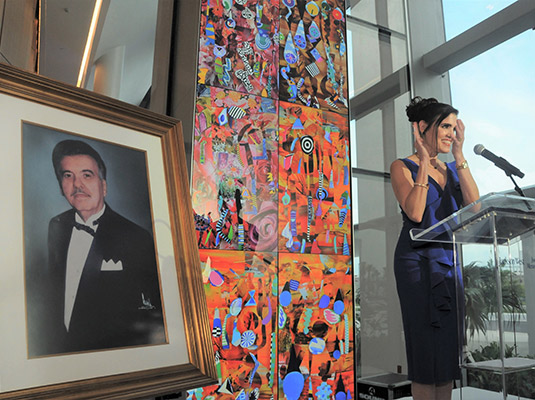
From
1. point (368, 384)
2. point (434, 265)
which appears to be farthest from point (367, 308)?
point (434, 265)

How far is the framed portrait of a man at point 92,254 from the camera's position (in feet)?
2.89

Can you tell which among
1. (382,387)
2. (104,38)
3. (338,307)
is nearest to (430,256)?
(338,307)

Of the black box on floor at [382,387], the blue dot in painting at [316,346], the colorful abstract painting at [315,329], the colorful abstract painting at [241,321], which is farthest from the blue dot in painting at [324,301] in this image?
the black box on floor at [382,387]

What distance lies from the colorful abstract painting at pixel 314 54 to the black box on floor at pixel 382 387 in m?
2.03

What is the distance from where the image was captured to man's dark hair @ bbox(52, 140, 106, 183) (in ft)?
3.31

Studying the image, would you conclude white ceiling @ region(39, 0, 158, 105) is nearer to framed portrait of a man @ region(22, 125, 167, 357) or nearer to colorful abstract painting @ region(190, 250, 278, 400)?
framed portrait of a man @ region(22, 125, 167, 357)

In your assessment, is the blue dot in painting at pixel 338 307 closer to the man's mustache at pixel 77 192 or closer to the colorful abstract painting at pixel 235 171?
the colorful abstract painting at pixel 235 171

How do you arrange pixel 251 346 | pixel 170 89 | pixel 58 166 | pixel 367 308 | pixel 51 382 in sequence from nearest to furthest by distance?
pixel 51 382 < pixel 58 166 < pixel 251 346 < pixel 170 89 < pixel 367 308

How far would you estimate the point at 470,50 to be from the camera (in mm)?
3754

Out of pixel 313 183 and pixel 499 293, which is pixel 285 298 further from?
pixel 499 293

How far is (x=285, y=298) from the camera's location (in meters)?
2.83

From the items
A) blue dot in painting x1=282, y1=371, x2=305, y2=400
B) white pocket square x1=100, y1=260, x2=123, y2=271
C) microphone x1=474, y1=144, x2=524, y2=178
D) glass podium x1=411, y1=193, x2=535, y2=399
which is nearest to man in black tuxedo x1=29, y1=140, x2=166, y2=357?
white pocket square x1=100, y1=260, x2=123, y2=271

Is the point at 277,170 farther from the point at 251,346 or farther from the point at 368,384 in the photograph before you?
the point at 368,384

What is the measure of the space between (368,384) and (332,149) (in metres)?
1.74
